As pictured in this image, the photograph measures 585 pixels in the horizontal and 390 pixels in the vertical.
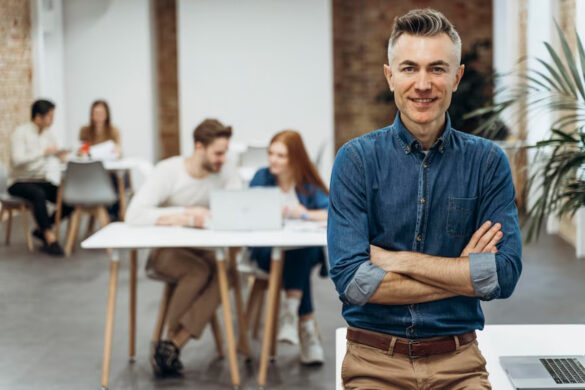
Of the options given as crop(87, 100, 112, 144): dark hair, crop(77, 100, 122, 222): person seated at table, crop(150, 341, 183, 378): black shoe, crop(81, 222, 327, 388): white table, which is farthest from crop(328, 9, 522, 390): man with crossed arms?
crop(87, 100, 112, 144): dark hair

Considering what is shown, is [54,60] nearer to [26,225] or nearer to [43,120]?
[43,120]

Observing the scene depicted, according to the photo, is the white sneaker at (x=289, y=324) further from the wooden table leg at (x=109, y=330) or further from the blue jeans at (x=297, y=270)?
the wooden table leg at (x=109, y=330)

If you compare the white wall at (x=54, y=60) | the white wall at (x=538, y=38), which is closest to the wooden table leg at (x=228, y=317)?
the white wall at (x=538, y=38)

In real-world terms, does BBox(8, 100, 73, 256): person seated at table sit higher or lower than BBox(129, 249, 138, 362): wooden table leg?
higher

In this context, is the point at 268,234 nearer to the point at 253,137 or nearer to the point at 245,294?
the point at 245,294

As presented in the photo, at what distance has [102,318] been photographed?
5480 mm

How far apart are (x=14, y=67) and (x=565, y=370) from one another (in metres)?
8.43

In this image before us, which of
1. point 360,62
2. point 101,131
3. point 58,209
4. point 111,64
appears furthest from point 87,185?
point 360,62

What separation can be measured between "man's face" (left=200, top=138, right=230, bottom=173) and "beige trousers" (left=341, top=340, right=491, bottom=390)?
9.16 feet

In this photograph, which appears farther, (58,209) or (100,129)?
(100,129)

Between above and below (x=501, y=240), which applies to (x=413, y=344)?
below

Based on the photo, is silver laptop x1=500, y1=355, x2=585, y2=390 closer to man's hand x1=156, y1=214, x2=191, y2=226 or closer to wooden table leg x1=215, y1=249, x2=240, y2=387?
wooden table leg x1=215, y1=249, x2=240, y2=387

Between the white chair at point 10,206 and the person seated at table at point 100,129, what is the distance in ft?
3.58

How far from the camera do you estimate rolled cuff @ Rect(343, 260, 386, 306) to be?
74.0 inches
